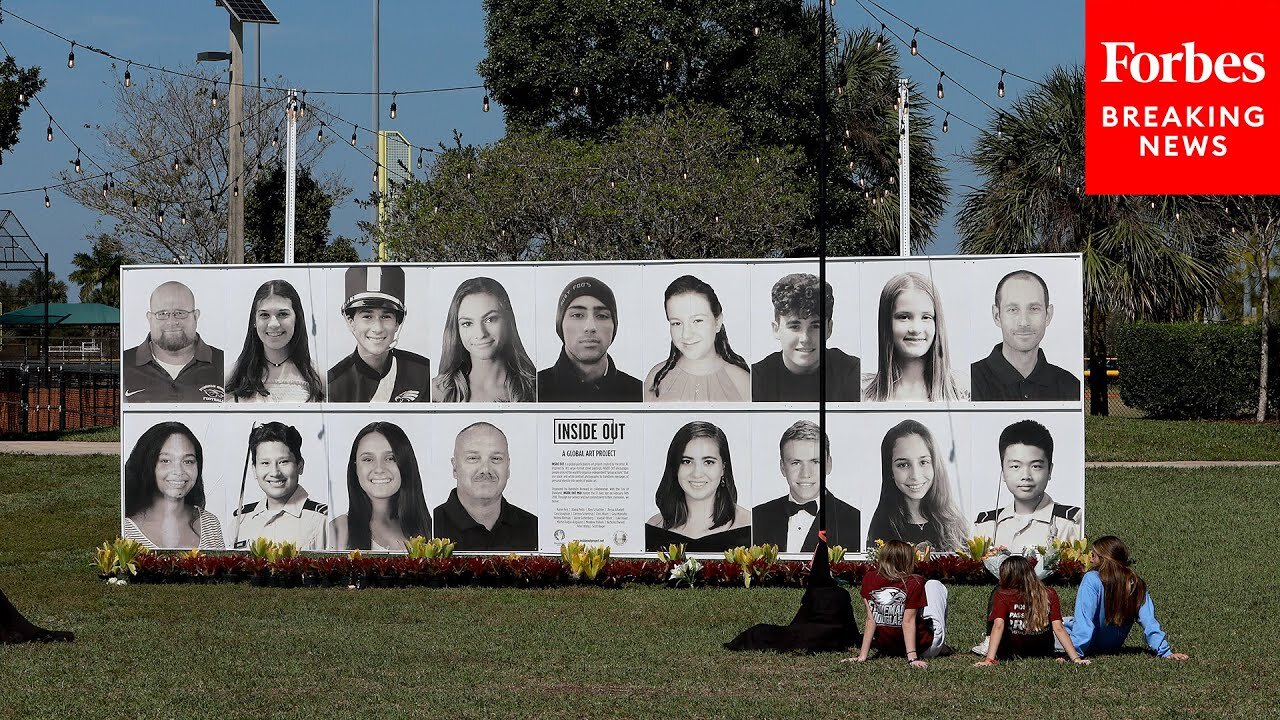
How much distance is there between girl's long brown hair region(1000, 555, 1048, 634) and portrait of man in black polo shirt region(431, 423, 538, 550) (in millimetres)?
5673

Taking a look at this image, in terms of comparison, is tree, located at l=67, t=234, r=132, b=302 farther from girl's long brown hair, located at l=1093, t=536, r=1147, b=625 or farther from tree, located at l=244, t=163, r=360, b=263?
girl's long brown hair, located at l=1093, t=536, r=1147, b=625

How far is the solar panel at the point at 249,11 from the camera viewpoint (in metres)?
21.6

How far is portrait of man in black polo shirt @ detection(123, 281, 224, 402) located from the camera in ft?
46.5

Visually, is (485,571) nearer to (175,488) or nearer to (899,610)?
(175,488)

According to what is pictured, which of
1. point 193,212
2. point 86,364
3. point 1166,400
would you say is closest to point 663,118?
point 1166,400

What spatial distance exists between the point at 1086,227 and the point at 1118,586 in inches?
839

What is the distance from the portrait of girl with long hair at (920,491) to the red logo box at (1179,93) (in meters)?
5.89

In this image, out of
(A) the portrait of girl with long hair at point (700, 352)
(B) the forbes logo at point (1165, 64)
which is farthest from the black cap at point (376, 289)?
(B) the forbes logo at point (1165, 64)

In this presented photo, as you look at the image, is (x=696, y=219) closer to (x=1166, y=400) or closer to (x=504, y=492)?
(x=1166, y=400)

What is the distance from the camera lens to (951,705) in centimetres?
791

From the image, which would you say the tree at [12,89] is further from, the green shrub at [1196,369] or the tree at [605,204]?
the green shrub at [1196,369]

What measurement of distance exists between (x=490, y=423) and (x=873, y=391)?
3658mm

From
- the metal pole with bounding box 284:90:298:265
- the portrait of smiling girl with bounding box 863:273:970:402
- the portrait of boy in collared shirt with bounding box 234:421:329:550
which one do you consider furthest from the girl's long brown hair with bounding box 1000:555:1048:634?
the metal pole with bounding box 284:90:298:265

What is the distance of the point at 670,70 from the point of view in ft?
113
